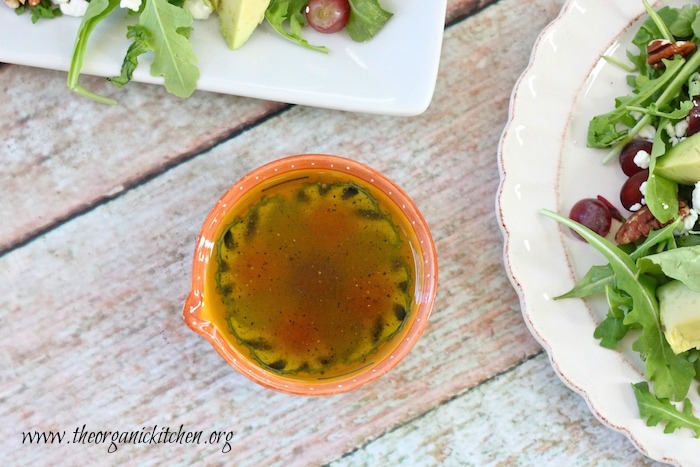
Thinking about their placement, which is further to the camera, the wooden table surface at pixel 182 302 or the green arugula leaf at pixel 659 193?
the wooden table surface at pixel 182 302

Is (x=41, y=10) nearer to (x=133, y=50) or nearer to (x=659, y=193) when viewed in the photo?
(x=133, y=50)

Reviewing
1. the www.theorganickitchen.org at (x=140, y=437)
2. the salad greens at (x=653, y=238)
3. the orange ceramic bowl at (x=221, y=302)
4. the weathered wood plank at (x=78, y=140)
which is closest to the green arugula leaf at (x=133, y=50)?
the weathered wood plank at (x=78, y=140)

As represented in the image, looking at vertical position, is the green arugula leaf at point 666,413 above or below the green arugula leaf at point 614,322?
below

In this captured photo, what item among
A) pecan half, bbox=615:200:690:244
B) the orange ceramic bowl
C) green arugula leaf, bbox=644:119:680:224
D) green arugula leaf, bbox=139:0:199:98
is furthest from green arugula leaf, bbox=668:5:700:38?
green arugula leaf, bbox=139:0:199:98

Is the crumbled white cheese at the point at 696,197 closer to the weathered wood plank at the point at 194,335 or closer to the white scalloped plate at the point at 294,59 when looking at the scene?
the weathered wood plank at the point at 194,335

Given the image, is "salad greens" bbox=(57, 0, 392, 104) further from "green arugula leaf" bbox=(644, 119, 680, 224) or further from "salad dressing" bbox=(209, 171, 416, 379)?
"green arugula leaf" bbox=(644, 119, 680, 224)

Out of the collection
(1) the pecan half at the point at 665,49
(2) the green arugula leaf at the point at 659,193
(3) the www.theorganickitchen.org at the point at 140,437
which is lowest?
(3) the www.theorganickitchen.org at the point at 140,437

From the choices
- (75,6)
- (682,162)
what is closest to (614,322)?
(682,162)
